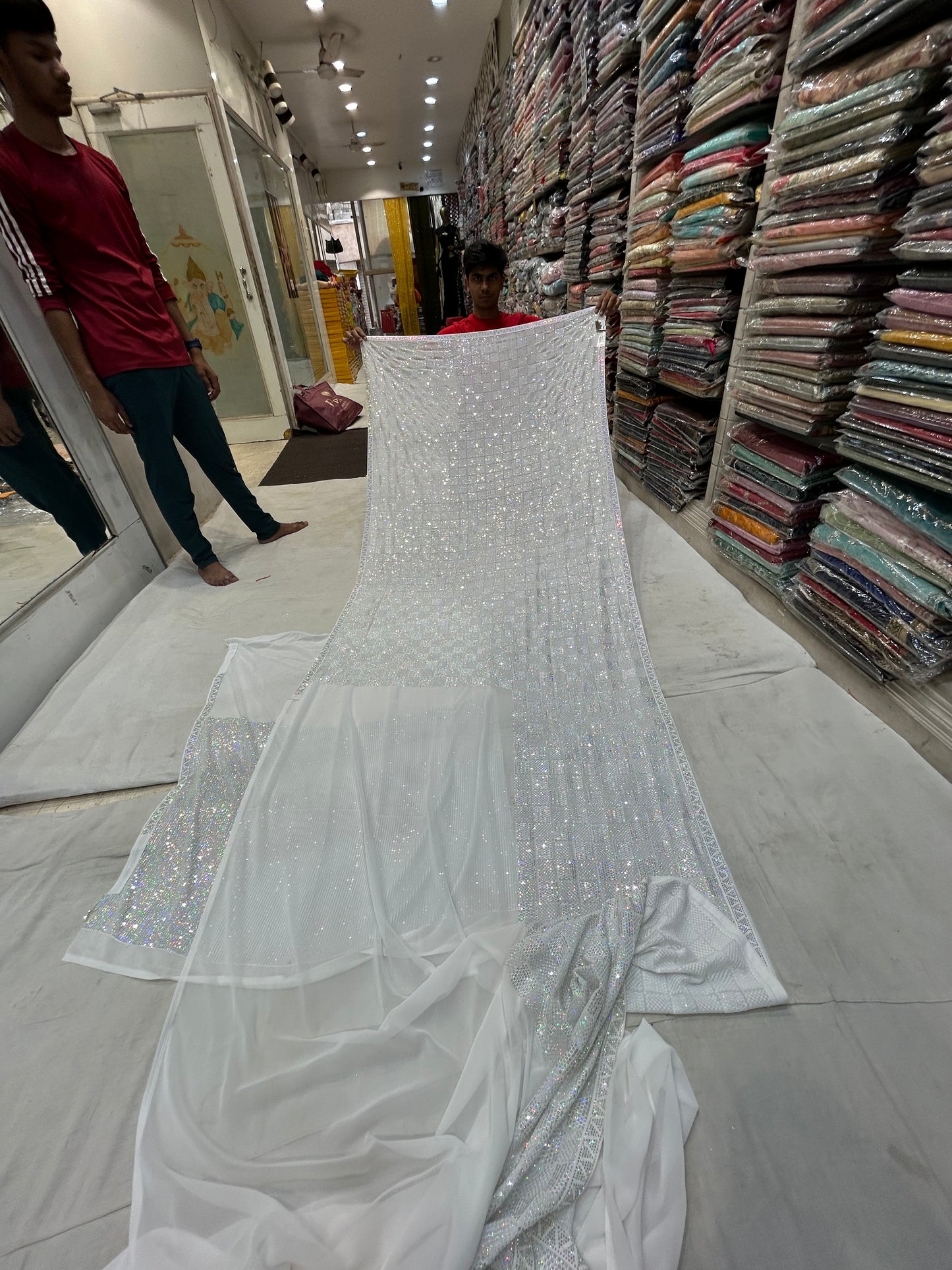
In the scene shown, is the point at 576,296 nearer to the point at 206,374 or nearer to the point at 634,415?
the point at 634,415

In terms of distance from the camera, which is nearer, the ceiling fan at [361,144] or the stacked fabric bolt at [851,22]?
the stacked fabric bolt at [851,22]

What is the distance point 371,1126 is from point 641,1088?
0.36m

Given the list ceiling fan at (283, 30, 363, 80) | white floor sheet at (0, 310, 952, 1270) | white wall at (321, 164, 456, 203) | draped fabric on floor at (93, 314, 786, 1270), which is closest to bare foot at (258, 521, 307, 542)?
draped fabric on floor at (93, 314, 786, 1270)

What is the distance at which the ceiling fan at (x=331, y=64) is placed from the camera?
4.53 meters

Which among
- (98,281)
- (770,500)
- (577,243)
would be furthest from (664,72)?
(98,281)

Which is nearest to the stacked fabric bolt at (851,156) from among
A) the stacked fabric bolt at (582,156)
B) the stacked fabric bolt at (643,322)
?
the stacked fabric bolt at (643,322)

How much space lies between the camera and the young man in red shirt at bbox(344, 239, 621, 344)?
6.20 feet

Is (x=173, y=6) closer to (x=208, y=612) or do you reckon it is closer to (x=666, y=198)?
(x=666, y=198)

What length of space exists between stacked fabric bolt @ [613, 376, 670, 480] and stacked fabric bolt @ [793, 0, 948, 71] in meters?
1.08

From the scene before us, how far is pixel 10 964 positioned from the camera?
896mm

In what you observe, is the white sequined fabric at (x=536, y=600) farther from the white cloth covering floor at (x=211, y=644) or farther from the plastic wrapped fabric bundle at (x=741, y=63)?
the plastic wrapped fabric bundle at (x=741, y=63)

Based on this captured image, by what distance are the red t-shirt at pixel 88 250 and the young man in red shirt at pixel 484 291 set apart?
0.70m

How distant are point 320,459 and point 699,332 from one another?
2.65 metres

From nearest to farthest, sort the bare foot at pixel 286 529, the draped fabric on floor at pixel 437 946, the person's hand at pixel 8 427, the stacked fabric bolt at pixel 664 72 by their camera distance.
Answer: the draped fabric on floor at pixel 437 946, the person's hand at pixel 8 427, the stacked fabric bolt at pixel 664 72, the bare foot at pixel 286 529
